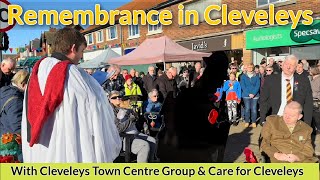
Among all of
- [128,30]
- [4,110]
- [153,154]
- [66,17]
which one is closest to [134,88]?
[66,17]

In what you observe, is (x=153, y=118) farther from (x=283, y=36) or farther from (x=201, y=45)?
(x=201, y=45)

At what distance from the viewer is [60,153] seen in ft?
7.45

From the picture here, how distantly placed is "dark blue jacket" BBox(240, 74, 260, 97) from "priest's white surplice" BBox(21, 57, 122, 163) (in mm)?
7185

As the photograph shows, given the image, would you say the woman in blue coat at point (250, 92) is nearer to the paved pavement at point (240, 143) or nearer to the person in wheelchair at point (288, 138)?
the paved pavement at point (240, 143)

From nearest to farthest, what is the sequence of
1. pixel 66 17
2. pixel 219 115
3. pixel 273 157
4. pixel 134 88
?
pixel 273 157
pixel 219 115
pixel 66 17
pixel 134 88

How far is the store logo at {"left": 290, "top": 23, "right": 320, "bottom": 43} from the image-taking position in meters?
12.3

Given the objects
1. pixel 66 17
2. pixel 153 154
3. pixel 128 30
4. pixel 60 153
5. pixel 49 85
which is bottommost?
pixel 153 154

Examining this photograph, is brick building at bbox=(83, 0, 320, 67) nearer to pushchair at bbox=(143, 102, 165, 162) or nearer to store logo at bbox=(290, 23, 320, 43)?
store logo at bbox=(290, 23, 320, 43)

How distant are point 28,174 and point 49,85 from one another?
68cm

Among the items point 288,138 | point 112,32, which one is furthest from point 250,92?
point 112,32

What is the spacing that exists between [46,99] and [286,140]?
8.80 feet

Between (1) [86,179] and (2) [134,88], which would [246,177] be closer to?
(1) [86,179]

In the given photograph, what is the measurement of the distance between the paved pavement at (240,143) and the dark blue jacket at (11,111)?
11.0 ft

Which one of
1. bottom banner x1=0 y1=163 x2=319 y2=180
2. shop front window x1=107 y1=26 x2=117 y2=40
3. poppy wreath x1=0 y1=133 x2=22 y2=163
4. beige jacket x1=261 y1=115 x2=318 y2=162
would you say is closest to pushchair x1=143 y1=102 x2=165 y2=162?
beige jacket x1=261 y1=115 x2=318 y2=162
